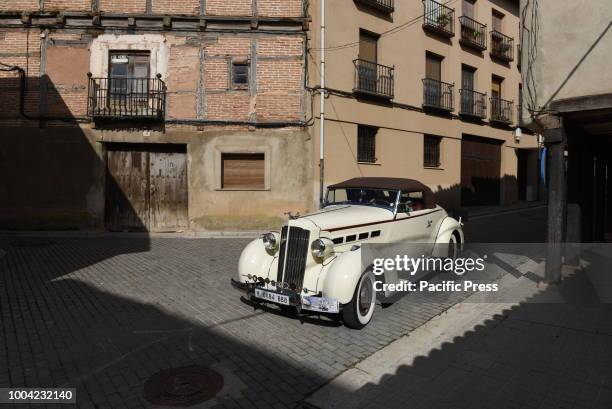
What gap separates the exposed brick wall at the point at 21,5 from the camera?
1264cm

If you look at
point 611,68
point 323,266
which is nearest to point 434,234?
point 323,266

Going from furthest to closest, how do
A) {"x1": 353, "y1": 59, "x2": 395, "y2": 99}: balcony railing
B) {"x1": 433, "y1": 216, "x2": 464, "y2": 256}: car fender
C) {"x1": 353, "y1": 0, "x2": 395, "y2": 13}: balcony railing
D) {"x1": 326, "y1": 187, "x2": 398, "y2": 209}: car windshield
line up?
{"x1": 353, "y1": 0, "x2": 395, "y2": 13}: balcony railing
{"x1": 353, "y1": 59, "x2": 395, "y2": 99}: balcony railing
{"x1": 433, "y1": 216, "x2": 464, "y2": 256}: car fender
{"x1": 326, "y1": 187, "x2": 398, "y2": 209}: car windshield

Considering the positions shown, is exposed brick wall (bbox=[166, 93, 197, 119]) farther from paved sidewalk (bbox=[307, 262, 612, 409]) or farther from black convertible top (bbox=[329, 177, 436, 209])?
paved sidewalk (bbox=[307, 262, 612, 409])

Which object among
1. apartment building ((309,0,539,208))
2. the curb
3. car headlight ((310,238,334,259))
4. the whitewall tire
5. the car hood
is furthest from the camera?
apartment building ((309,0,539,208))

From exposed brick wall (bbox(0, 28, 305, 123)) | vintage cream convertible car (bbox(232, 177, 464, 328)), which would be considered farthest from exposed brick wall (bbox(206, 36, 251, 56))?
vintage cream convertible car (bbox(232, 177, 464, 328))

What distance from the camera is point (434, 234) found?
7.32 meters

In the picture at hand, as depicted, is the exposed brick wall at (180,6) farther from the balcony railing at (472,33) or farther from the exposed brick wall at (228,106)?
the balcony railing at (472,33)

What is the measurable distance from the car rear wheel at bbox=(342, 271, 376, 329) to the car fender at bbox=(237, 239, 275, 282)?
50.0 inches

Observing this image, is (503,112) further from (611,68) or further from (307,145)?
(611,68)

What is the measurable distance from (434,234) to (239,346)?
14.5ft

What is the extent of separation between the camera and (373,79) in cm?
1456

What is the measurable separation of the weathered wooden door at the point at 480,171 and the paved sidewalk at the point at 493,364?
14.0m

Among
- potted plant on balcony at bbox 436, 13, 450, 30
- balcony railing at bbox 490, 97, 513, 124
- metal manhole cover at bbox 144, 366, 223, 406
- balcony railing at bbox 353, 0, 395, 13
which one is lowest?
metal manhole cover at bbox 144, 366, 223, 406

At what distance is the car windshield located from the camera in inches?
251
